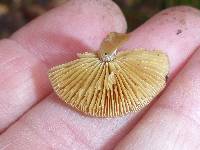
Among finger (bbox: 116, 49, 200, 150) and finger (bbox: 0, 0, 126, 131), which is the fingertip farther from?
finger (bbox: 116, 49, 200, 150)

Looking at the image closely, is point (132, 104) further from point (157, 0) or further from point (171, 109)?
point (157, 0)

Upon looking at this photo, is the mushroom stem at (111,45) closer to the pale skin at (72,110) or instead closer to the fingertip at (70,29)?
the pale skin at (72,110)

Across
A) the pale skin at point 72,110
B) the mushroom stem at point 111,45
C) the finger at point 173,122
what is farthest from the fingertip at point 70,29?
the finger at point 173,122

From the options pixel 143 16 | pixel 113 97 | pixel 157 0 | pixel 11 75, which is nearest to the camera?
pixel 113 97

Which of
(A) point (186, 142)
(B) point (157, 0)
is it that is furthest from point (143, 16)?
(A) point (186, 142)

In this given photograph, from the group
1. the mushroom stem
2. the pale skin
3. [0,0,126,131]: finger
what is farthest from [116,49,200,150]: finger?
[0,0,126,131]: finger

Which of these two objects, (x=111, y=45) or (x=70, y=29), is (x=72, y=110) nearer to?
(x=111, y=45)

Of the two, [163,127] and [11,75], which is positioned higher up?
[11,75]

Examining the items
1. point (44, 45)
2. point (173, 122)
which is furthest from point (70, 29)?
point (173, 122)
